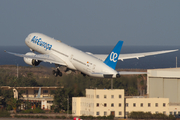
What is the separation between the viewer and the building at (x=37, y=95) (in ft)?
290

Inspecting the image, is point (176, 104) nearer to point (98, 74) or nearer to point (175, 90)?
point (175, 90)

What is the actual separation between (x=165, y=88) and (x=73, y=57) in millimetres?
29388

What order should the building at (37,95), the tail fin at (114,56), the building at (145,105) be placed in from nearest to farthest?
the tail fin at (114,56)
the building at (145,105)
the building at (37,95)

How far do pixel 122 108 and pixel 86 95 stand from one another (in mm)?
6866

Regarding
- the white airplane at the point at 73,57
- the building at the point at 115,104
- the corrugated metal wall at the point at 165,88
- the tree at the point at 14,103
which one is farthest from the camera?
the tree at the point at 14,103

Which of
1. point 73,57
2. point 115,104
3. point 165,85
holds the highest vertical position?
point 73,57

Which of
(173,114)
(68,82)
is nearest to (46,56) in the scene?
(68,82)

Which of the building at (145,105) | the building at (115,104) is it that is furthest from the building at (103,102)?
the building at (145,105)

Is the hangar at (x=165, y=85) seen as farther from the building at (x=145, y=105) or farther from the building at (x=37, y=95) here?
the building at (x=37, y=95)

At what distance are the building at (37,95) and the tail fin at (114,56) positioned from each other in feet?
128

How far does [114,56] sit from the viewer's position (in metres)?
50.2

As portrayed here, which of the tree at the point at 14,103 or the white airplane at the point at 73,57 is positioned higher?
the white airplane at the point at 73,57

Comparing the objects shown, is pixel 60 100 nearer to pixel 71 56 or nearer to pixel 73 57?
pixel 71 56

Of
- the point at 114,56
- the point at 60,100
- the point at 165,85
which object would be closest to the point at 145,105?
the point at 165,85
